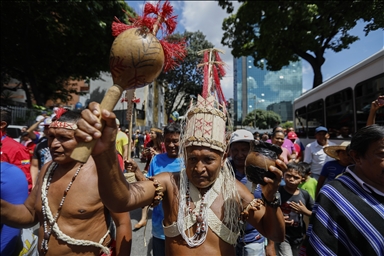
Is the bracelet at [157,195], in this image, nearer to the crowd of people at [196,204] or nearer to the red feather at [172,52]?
the crowd of people at [196,204]

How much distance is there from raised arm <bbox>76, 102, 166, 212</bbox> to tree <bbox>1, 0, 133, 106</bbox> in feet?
34.6

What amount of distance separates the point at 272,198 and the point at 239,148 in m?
1.31

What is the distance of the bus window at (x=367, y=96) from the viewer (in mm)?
4619

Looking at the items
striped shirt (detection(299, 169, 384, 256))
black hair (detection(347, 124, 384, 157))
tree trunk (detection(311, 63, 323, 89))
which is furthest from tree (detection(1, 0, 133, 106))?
striped shirt (detection(299, 169, 384, 256))

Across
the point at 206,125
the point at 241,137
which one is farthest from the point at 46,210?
the point at 241,137

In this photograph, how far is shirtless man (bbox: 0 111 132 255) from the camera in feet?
5.61

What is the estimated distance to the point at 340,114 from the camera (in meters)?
6.57

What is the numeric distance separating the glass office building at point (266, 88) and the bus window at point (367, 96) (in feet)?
237

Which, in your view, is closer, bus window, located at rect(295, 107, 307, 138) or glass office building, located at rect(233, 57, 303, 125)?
bus window, located at rect(295, 107, 307, 138)

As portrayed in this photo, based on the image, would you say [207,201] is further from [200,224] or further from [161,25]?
[161,25]

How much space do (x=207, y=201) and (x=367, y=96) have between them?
16.9ft

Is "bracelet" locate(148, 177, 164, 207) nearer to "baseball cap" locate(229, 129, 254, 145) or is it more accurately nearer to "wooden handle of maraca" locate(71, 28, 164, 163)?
"wooden handle of maraca" locate(71, 28, 164, 163)

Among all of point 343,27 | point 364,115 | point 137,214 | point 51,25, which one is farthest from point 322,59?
point 51,25

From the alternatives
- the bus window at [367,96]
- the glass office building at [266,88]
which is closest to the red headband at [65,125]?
the bus window at [367,96]
